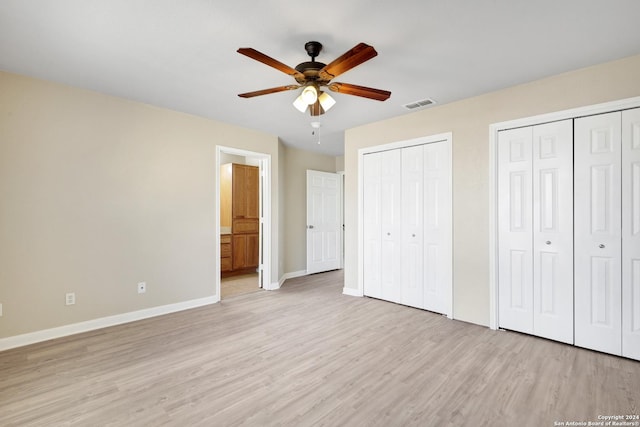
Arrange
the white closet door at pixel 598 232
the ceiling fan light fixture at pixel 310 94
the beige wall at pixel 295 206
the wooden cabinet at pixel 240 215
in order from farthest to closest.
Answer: the wooden cabinet at pixel 240 215 < the beige wall at pixel 295 206 < the white closet door at pixel 598 232 < the ceiling fan light fixture at pixel 310 94

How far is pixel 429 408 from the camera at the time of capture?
1.95 meters

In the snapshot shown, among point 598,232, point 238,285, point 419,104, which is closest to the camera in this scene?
point 598,232

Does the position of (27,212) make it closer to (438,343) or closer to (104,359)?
(104,359)

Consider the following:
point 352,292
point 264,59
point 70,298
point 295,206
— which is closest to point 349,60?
point 264,59

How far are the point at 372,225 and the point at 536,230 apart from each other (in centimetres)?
202

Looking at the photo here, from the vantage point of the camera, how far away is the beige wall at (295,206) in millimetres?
5793

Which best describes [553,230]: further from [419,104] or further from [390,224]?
[419,104]

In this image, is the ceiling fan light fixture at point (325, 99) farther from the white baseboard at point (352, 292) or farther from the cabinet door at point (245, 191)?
the cabinet door at point (245, 191)

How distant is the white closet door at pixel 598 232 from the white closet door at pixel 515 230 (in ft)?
1.25

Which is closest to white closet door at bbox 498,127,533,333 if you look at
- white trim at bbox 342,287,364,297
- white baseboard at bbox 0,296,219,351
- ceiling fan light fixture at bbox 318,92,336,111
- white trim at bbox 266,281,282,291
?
Result: white trim at bbox 342,287,364,297

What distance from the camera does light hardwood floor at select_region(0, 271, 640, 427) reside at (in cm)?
188

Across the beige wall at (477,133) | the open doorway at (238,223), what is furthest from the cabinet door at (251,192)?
the beige wall at (477,133)

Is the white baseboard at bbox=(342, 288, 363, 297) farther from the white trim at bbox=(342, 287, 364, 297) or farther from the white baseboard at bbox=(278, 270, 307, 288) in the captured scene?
the white baseboard at bbox=(278, 270, 307, 288)

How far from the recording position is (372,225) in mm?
4465
